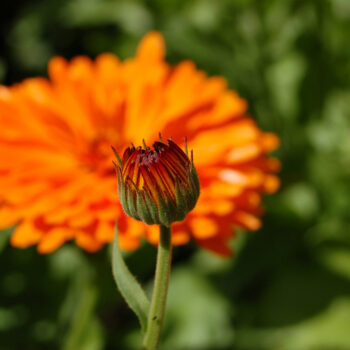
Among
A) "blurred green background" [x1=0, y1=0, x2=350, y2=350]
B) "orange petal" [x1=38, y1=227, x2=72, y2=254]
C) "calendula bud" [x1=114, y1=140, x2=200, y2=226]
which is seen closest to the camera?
"calendula bud" [x1=114, y1=140, x2=200, y2=226]

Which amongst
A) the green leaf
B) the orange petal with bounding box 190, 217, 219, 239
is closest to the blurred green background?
the orange petal with bounding box 190, 217, 219, 239

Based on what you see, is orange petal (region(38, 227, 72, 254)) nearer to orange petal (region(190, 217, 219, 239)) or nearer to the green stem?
orange petal (region(190, 217, 219, 239))

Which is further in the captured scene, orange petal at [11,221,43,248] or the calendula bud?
orange petal at [11,221,43,248]

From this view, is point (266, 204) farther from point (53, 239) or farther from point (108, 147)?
point (53, 239)

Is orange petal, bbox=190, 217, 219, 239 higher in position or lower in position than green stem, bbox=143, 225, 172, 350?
lower

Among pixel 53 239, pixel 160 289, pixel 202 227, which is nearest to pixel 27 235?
pixel 53 239

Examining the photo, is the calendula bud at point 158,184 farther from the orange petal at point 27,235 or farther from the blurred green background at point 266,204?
the blurred green background at point 266,204
